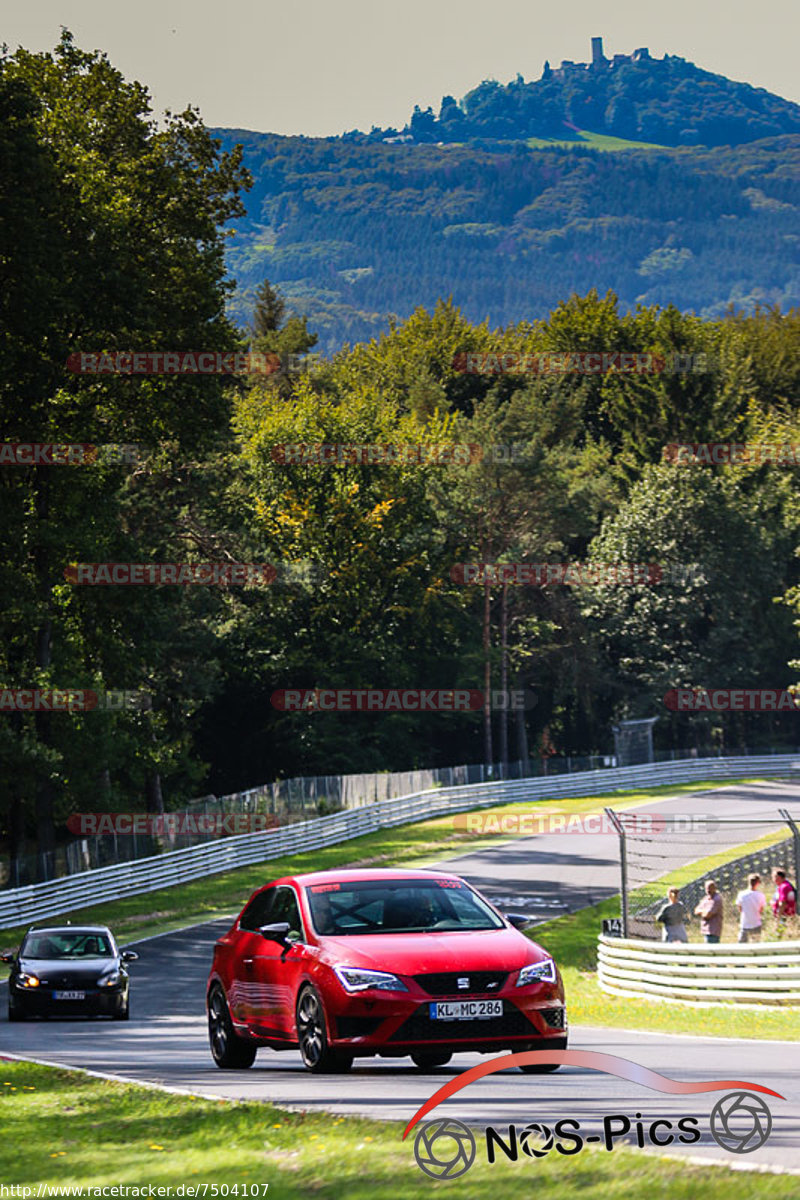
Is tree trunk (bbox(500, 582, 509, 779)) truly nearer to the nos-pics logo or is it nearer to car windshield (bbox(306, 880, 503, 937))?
car windshield (bbox(306, 880, 503, 937))

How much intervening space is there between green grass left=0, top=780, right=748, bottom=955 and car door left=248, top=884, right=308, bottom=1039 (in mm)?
23289

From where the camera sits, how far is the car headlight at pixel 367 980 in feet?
34.7

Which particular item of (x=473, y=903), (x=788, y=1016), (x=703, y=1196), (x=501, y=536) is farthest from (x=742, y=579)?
(x=703, y=1196)

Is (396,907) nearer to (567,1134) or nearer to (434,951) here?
(434,951)

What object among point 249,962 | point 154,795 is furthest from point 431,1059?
point 154,795

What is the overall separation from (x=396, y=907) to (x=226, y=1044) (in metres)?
2.19

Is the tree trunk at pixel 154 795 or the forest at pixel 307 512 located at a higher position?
the forest at pixel 307 512

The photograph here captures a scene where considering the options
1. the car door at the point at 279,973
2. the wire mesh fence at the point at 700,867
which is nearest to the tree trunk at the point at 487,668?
the wire mesh fence at the point at 700,867

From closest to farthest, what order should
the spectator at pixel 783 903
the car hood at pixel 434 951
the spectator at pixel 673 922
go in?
the car hood at pixel 434 951 → the spectator at pixel 783 903 → the spectator at pixel 673 922

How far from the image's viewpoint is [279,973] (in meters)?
11.8

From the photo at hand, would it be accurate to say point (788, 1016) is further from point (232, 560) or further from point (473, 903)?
point (232, 560)

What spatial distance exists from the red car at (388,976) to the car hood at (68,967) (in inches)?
340

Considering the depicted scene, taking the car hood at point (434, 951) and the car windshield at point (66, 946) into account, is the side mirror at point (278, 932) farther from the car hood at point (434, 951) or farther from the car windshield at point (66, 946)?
the car windshield at point (66, 946)

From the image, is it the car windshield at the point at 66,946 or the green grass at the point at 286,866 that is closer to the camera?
the car windshield at the point at 66,946
